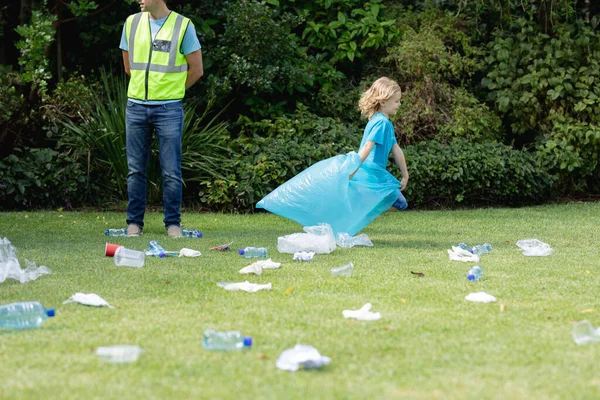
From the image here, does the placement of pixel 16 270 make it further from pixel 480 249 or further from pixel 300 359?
pixel 480 249

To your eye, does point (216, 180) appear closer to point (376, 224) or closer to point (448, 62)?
point (376, 224)

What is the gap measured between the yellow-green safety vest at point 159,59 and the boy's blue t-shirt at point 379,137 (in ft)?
5.02

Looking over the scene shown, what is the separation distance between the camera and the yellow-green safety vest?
661 centimetres

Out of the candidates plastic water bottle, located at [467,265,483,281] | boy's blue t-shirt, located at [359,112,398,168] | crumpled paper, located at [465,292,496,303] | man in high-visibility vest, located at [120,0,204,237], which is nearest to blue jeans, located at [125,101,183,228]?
man in high-visibility vest, located at [120,0,204,237]

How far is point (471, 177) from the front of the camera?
377 inches

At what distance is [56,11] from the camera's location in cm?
1030

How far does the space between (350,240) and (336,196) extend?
33 cm

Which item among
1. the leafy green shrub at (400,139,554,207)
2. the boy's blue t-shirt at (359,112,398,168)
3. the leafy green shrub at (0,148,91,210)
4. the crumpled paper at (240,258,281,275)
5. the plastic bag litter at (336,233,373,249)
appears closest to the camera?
the crumpled paper at (240,258,281,275)

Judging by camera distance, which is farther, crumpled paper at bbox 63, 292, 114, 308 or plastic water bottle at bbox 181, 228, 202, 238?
plastic water bottle at bbox 181, 228, 202, 238

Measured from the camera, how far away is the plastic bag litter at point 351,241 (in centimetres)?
618

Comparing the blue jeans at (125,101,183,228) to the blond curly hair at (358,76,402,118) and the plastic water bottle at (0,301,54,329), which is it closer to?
the blond curly hair at (358,76,402,118)

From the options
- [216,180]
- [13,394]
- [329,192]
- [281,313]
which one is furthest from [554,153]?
[13,394]

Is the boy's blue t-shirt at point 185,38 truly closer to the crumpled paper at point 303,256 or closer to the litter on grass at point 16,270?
the crumpled paper at point 303,256

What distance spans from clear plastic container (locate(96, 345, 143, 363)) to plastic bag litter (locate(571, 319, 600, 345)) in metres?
1.62
